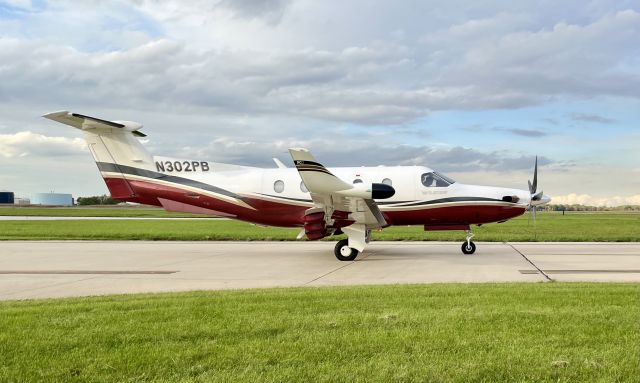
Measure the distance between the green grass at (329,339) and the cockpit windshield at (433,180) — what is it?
9723 millimetres

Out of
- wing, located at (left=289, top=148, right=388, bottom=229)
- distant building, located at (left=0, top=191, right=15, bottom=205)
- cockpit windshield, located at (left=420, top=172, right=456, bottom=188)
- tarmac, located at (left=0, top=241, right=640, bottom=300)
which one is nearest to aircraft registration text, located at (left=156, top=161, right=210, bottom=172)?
tarmac, located at (left=0, top=241, right=640, bottom=300)

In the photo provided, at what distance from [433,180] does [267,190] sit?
18.5ft

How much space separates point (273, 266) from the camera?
14789 mm

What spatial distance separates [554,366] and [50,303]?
746cm

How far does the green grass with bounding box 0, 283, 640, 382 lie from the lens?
4551 millimetres

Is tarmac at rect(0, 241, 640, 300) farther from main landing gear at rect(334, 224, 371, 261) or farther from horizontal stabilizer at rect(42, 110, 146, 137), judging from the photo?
horizontal stabilizer at rect(42, 110, 146, 137)

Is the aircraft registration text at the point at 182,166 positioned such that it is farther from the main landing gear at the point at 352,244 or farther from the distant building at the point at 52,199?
the distant building at the point at 52,199

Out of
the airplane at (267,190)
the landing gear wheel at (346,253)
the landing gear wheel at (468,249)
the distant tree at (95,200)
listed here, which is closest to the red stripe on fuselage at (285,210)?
the airplane at (267,190)

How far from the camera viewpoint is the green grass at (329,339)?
455cm

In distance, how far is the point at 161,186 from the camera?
18516 millimetres

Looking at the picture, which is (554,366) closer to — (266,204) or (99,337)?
(99,337)

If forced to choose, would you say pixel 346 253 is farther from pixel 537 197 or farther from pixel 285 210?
pixel 537 197

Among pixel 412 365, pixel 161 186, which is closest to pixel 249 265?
pixel 161 186

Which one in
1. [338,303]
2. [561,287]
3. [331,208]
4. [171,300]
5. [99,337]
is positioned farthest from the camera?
[331,208]
